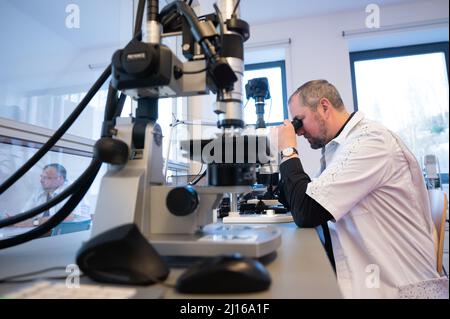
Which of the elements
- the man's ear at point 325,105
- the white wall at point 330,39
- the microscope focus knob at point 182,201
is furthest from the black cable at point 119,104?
the white wall at point 330,39

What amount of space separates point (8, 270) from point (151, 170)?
29cm

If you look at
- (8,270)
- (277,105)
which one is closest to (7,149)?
(8,270)

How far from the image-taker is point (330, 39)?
285 centimetres

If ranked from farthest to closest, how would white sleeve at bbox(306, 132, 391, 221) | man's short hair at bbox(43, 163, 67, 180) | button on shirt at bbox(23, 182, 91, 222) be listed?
1. man's short hair at bbox(43, 163, 67, 180)
2. button on shirt at bbox(23, 182, 91, 222)
3. white sleeve at bbox(306, 132, 391, 221)

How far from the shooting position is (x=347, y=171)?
0.87 metres

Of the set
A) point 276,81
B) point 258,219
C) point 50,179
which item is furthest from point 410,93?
point 50,179

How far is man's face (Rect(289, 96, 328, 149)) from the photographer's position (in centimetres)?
121

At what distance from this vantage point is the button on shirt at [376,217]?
0.85 metres

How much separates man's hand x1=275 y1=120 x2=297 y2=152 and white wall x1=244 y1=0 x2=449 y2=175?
1799 mm

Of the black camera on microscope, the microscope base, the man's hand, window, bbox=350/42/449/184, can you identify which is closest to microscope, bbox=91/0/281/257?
the microscope base

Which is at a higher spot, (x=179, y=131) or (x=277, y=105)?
(x=277, y=105)

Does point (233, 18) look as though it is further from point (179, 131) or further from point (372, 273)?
point (179, 131)

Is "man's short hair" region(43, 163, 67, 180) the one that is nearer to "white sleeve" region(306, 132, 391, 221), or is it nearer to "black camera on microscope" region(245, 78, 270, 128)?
"black camera on microscope" region(245, 78, 270, 128)

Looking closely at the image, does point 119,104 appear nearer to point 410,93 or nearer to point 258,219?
point 258,219
